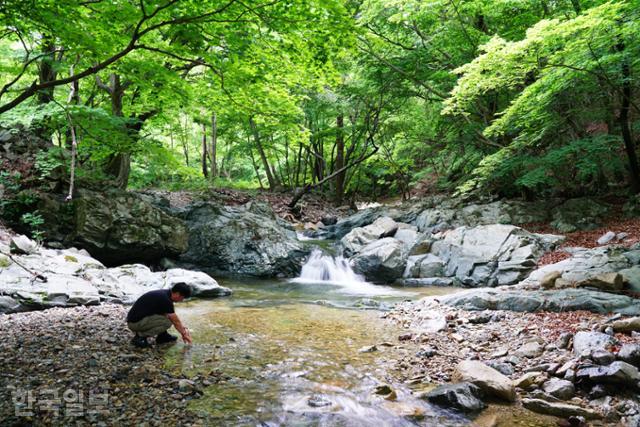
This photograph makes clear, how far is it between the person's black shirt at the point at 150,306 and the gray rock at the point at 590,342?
5.38 meters

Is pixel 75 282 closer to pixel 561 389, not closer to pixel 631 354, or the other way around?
pixel 561 389

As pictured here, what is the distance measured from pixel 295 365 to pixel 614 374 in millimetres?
3556

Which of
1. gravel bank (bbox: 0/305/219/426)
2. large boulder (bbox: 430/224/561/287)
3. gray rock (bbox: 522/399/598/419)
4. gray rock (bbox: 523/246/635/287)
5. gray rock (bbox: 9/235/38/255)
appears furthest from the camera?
large boulder (bbox: 430/224/561/287)

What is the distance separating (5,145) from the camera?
11312 millimetres

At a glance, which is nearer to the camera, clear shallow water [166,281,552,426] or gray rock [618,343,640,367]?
clear shallow water [166,281,552,426]

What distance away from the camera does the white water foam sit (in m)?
12.7

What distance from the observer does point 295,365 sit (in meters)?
4.93

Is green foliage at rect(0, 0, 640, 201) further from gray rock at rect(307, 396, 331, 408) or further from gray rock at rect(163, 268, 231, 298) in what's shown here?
gray rock at rect(307, 396, 331, 408)

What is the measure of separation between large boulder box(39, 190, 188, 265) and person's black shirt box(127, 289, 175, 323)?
633cm

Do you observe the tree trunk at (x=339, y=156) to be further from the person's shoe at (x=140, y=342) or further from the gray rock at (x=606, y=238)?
the person's shoe at (x=140, y=342)

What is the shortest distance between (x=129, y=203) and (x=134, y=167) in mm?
10637

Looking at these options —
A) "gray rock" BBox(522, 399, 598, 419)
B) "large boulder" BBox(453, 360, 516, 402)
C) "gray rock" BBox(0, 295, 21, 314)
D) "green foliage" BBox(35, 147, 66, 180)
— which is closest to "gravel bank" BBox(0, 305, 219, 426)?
"gray rock" BBox(0, 295, 21, 314)

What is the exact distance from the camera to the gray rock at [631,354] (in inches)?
163

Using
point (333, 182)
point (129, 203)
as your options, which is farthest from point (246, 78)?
point (333, 182)
